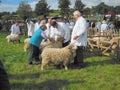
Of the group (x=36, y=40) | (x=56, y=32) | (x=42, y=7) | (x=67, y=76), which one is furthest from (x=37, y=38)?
(x=42, y=7)

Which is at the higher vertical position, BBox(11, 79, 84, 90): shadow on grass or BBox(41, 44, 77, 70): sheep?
BBox(41, 44, 77, 70): sheep

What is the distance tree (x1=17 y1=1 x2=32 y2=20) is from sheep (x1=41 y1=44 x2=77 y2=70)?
5544 cm

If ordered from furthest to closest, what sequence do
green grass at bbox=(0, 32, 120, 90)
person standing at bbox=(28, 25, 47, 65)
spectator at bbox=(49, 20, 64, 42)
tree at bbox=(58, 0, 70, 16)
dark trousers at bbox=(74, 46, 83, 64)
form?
tree at bbox=(58, 0, 70, 16) < spectator at bbox=(49, 20, 64, 42) < person standing at bbox=(28, 25, 47, 65) < dark trousers at bbox=(74, 46, 83, 64) < green grass at bbox=(0, 32, 120, 90)

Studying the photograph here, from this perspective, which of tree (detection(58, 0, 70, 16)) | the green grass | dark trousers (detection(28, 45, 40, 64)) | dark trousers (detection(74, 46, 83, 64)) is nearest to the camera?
the green grass

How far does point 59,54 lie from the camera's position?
998cm

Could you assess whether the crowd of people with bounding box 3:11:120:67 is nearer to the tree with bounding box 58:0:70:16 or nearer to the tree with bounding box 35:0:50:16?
the tree with bounding box 35:0:50:16

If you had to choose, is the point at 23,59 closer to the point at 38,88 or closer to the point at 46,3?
the point at 38,88

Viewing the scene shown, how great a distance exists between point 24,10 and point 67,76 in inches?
2311

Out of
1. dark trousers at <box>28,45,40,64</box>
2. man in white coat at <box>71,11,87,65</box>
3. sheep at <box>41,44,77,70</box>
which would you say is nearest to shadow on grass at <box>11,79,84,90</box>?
sheep at <box>41,44,77,70</box>

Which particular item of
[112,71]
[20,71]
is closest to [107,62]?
[112,71]

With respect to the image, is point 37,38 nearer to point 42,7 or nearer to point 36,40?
point 36,40

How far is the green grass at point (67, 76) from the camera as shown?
8.02m

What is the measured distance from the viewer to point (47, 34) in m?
11.5

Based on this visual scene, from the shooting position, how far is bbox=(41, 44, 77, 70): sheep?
10.0 m
